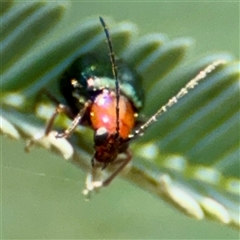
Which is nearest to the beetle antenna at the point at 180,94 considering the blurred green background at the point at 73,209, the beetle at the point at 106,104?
the beetle at the point at 106,104

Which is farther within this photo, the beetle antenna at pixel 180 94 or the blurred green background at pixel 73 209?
the blurred green background at pixel 73 209

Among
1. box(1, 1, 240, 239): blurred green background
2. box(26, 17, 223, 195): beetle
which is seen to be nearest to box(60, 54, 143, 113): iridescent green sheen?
box(26, 17, 223, 195): beetle

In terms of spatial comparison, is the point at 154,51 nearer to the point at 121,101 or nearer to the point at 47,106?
the point at 47,106

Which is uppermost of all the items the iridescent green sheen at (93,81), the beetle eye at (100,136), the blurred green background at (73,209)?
the iridescent green sheen at (93,81)

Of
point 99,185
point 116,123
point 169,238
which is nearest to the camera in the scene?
point 99,185

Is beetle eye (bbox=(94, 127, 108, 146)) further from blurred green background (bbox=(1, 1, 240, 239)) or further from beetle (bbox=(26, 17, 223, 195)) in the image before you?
blurred green background (bbox=(1, 1, 240, 239))

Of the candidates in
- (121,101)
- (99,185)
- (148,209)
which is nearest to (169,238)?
(148,209)

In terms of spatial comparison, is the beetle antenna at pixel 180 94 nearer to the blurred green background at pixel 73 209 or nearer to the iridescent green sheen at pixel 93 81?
the iridescent green sheen at pixel 93 81
